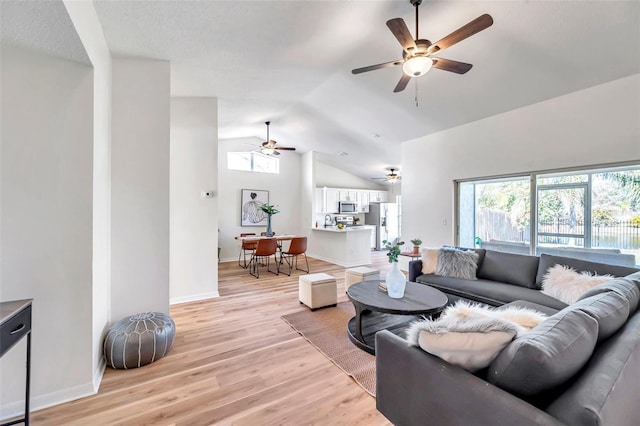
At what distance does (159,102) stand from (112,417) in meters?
2.61

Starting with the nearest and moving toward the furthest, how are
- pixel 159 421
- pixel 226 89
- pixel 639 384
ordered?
pixel 639 384 < pixel 159 421 < pixel 226 89

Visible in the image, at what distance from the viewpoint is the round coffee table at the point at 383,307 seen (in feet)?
7.50

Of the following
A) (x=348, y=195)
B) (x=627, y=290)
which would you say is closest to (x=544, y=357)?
(x=627, y=290)

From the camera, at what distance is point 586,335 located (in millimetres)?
1035

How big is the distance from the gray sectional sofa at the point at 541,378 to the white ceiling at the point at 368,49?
2.42 meters

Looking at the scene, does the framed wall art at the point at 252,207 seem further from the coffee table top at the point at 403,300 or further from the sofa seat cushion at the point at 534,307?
the sofa seat cushion at the point at 534,307

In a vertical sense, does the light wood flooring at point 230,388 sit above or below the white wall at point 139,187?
below

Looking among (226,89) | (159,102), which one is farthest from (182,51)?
(226,89)

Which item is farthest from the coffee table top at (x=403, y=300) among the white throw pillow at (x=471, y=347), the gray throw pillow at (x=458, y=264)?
the white throw pillow at (x=471, y=347)

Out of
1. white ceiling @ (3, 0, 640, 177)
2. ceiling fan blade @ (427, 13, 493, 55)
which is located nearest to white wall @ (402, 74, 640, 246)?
white ceiling @ (3, 0, 640, 177)

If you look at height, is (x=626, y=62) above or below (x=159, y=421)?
above

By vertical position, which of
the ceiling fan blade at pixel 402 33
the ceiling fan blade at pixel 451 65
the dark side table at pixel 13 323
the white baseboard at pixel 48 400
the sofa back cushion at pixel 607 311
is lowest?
the white baseboard at pixel 48 400

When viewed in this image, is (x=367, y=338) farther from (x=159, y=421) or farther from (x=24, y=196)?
(x=24, y=196)

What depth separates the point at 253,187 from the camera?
7266 mm
